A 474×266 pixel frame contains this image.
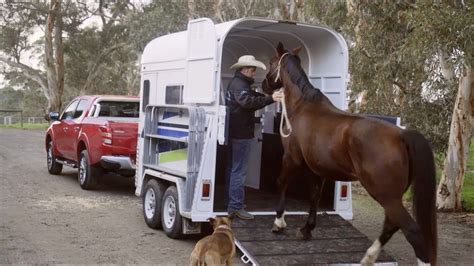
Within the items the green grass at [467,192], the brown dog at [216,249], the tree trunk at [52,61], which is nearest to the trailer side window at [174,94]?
the brown dog at [216,249]

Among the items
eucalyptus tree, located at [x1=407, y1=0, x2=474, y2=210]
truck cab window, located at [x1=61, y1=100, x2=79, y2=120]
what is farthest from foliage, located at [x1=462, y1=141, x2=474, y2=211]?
truck cab window, located at [x1=61, y1=100, x2=79, y2=120]

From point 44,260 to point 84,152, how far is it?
17.3ft

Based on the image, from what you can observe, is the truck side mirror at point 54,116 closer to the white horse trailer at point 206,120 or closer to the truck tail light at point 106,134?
the truck tail light at point 106,134

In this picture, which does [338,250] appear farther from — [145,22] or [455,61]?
[145,22]

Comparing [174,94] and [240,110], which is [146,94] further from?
[240,110]

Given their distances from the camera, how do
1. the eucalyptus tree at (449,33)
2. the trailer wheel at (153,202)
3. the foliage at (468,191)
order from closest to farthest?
the eucalyptus tree at (449,33), the trailer wheel at (153,202), the foliage at (468,191)

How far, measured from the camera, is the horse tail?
218 inches

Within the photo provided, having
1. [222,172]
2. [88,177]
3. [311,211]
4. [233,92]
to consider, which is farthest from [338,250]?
[88,177]

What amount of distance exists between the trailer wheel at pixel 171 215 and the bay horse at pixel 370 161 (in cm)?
151

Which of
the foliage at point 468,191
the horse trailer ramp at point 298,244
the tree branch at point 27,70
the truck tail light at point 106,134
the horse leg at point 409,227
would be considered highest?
the tree branch at point 27,70

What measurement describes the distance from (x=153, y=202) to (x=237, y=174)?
1.87 m

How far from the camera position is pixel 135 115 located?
12.2m

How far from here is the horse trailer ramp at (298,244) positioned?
6098 millimetres

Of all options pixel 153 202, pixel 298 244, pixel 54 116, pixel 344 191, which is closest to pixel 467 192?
pixel 344 191
